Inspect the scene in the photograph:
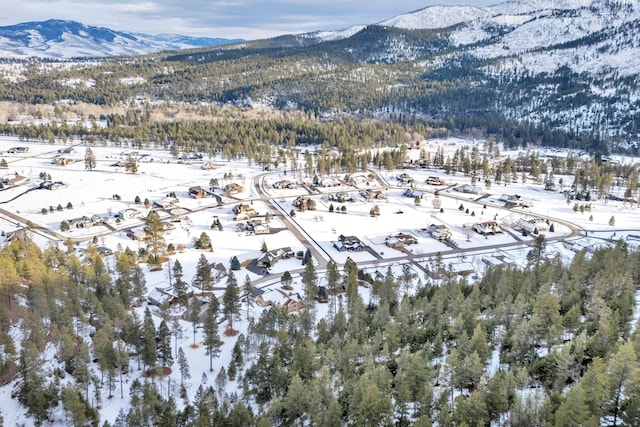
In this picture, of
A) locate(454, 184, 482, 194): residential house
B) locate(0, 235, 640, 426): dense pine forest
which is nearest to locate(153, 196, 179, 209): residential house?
locate(0, 235, 640, 426): dense pine forest

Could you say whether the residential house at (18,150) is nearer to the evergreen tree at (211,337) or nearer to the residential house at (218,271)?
the residential house at (218,271)

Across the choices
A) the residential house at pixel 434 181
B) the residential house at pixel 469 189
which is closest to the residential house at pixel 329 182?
the residential house at pixel 434 181

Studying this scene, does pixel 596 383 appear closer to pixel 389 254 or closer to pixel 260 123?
pixel 389 254

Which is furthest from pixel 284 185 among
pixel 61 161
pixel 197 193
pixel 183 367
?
pixel 183 367

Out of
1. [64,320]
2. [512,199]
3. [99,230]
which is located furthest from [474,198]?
[64,320]

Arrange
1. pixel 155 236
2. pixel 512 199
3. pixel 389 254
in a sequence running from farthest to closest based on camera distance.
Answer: pixel 512 199 → pixel 389 254 → pixel 155 236
